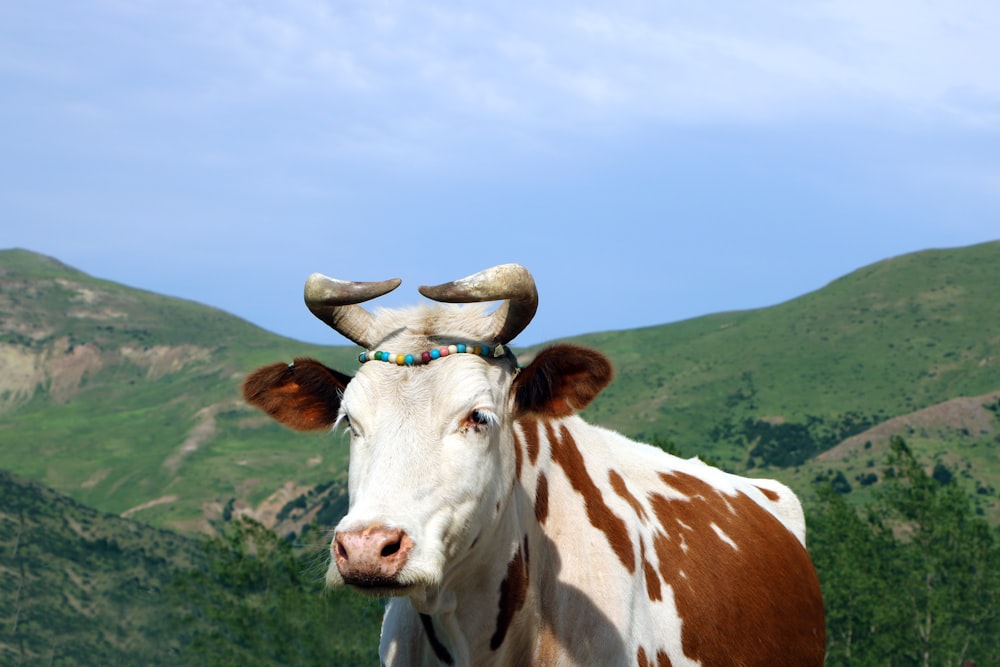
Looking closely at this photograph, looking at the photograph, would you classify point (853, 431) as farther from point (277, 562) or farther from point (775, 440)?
point (277, 562)

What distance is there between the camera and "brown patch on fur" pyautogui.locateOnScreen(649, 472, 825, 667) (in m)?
7.67

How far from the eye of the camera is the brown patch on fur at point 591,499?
7230 mm

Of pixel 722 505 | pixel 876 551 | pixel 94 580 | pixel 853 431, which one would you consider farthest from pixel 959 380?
pixel 722 505

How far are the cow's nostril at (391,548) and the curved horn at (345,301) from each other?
4.88ft

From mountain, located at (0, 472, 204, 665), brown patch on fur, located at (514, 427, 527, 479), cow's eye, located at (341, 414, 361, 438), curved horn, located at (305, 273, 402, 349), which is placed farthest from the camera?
mountain, located at (0, 472, 204, 665)

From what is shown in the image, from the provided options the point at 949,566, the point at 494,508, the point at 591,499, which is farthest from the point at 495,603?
the point at 949,566

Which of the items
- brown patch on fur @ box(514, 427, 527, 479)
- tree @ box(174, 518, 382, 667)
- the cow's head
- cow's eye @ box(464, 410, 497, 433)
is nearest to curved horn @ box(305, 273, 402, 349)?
the cow's head

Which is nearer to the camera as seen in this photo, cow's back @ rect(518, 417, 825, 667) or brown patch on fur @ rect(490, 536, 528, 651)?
brown patch on fur @ rect(490, 536, 528, 651)

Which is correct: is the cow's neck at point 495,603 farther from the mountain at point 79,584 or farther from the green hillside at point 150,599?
the mountain at point 79,584

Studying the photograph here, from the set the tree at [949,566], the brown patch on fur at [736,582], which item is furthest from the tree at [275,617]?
the brown patch on fur at [736,582]

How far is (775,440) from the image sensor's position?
19612 centimetres

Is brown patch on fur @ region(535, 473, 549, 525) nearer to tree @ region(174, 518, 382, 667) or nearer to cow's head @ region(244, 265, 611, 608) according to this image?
cow's head @ region(244, 265, 611, 608)

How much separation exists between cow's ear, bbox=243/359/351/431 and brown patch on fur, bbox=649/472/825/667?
2192mm

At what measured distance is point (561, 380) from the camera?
6910 mm
